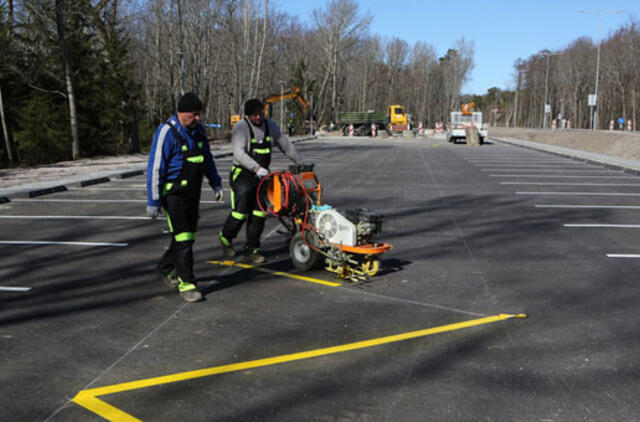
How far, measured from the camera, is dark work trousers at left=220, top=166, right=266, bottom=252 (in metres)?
6.56

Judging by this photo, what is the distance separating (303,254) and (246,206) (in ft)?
2.87

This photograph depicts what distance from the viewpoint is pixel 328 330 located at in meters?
4.61

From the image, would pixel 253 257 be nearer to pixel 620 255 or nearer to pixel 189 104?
pixel 189 104

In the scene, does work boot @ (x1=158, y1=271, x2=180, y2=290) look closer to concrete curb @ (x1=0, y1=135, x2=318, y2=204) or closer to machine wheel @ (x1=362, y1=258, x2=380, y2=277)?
machine wheel @ (x1=362, y1=258, x2=380, y2=277)

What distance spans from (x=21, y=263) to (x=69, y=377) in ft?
11.7

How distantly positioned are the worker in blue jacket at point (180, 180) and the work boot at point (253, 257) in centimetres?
140

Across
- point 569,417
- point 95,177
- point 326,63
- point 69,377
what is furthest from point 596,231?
point 326,63

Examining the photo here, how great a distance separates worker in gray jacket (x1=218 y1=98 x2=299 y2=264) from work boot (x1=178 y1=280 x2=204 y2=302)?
1.44 metres

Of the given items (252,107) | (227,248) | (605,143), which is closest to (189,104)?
(252,107)

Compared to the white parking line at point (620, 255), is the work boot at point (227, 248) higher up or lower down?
higher up

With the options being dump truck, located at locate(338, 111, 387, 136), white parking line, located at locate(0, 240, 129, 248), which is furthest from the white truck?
white parking line, located at locate(0, 240, 129, 248)

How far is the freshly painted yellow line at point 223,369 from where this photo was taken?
3324 millimetres

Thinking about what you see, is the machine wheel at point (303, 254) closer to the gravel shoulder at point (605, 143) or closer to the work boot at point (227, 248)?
the work boot at point (227, 248)

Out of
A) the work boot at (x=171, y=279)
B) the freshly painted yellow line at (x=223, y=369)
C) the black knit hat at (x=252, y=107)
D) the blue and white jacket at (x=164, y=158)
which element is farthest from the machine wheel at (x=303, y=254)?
the freshly painted yellow line at (x=223, y=369)
